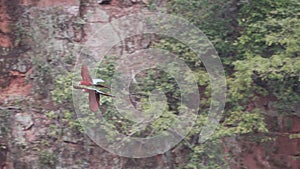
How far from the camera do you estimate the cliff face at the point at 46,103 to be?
17.1ft

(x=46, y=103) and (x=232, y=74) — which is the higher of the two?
(x=232, y=74)

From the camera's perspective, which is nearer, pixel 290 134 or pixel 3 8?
pixel 290 134

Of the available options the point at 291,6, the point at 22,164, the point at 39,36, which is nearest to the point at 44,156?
the point at 22,164

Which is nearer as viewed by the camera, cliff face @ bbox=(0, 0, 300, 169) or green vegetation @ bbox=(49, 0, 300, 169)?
green vegetation @ bbox=(49, 0, 300, 169)

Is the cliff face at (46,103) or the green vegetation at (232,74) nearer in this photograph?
the green vegetation at (232,74)

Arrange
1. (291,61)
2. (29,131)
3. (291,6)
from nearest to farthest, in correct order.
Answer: (291,61), (291,6), (29,131)

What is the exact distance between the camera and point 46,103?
539 centimetres

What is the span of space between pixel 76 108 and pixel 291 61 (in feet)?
6.24

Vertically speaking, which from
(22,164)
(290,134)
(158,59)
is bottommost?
(22,164)

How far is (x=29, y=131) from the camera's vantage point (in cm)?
536

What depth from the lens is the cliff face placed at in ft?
17.1

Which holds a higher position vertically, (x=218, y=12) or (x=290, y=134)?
(x=218, y=12)

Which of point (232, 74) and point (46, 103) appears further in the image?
point (46, 103)

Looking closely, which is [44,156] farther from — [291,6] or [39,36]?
[291,6]
